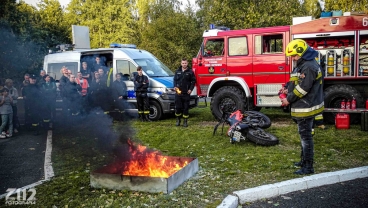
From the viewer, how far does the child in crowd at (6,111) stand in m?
9.88

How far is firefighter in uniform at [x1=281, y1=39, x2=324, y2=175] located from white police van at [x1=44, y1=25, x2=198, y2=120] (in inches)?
246

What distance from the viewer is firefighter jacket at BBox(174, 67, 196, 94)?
10.4 meters

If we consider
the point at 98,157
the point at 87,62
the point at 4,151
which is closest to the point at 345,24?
the point at 98,157

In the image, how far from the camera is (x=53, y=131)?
422 inches

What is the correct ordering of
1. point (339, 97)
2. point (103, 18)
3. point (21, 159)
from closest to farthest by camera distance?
1. point (21, 159)
2. point (339, 97)
3. point (103, 18)

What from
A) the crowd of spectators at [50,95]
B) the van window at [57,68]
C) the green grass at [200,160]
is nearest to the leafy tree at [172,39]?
the van window at [57,68]

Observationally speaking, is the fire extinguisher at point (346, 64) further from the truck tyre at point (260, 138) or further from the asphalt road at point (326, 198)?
the asphalt road at point (326, 198)

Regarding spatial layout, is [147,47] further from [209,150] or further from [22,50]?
[209,150]

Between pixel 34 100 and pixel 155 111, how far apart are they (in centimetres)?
379

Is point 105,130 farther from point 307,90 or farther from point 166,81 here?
point 166,81

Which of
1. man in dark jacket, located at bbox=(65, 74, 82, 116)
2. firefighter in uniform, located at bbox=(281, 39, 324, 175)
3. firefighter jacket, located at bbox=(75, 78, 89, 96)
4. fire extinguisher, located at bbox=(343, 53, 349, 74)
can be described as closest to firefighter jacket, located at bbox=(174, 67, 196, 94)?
firefighter jacket, located at bbox=(75, 78, 89, 96)

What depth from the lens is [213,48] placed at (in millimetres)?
11273

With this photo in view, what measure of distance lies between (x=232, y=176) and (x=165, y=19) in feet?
72.8

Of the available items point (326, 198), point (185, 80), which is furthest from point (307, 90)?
point (185, 80)
